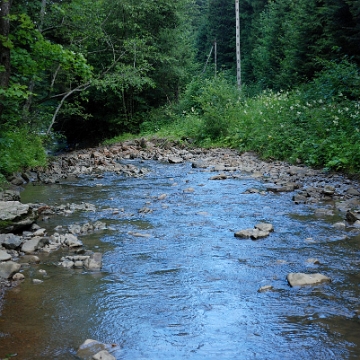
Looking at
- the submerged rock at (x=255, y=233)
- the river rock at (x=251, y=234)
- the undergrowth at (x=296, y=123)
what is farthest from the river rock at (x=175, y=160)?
the river rock at (x=251, y=234)

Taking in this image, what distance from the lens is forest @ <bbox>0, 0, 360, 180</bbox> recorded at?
9938mm

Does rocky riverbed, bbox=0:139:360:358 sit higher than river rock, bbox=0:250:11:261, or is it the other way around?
river rock, bbox=0:250:11:261

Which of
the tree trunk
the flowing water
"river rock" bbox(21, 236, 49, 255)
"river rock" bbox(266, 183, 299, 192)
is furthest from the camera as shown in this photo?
"river rock" bbox(266, 183, 299, 192)

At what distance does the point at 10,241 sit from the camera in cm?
531

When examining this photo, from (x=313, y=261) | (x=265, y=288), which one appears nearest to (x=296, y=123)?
(x=313, y=261)

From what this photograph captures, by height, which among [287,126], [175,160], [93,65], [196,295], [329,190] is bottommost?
[175,160]

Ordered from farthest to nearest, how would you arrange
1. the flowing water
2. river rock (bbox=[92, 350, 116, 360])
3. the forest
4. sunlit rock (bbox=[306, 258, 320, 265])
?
the forest → sunlit rock (bbox=[306, 258, 320, 265]) → the flowing water → river rock (bbox=[92, 350, 116, 360])

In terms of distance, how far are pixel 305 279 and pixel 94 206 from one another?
15.1ft

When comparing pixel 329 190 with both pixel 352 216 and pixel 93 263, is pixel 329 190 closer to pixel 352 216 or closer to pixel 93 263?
pixel 352 216

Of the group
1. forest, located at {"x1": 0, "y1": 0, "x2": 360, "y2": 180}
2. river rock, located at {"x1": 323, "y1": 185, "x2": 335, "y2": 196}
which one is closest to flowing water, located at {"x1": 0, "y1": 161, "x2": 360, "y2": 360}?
river rock, located at {"x1": 323, "y1": 185, "x2": 335, "y2": 196}

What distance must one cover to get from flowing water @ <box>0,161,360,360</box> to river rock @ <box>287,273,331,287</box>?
7cm

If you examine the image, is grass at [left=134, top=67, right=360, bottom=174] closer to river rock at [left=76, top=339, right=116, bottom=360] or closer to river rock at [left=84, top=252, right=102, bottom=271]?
river rock at [left=84, top=252, right=102, bottom=271]

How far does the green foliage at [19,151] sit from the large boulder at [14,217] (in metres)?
3.94

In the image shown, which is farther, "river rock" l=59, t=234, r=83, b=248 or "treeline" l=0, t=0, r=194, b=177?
"treeline" l=0, t=0, r=194, b=177
